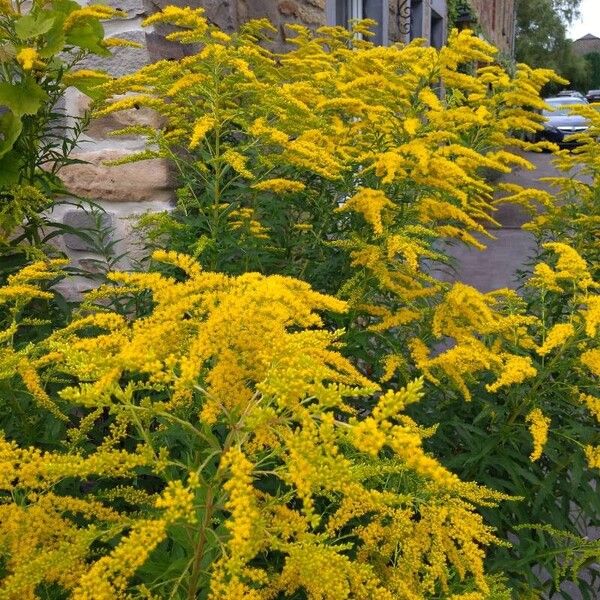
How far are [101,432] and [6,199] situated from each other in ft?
3.01

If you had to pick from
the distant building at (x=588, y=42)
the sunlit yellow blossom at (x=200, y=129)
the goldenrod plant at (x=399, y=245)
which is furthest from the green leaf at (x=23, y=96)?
A: the distant building at (x=588, y=42)

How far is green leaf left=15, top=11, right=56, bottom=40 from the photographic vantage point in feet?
7.04

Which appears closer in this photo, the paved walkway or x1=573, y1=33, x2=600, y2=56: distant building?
the paved walkway

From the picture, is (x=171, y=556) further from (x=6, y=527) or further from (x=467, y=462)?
(x=467, y=462)

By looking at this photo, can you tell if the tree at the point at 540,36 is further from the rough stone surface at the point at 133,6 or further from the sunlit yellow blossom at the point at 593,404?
the sunlit yellow blossom at the point at 593,404

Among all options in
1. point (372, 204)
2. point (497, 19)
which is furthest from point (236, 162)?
point (497, 19)

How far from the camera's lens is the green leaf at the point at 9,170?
222 centimetres

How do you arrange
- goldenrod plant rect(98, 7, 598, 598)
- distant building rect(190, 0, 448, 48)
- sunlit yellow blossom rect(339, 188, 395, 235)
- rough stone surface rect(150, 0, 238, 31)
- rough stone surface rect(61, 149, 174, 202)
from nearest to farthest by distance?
goldenrod plant rect(98, 7, 598, 598) → sunlit yellow blossom rect(339, 188, 395, 235) → rough stone surface rect(61, 149, 174, 202) → rough stone surface rect(150, 0, 238, 31) → distant building rect(190, 0, 448, 48)

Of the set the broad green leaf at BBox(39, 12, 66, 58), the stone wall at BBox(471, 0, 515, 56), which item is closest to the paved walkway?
the stone wall at BBox(471, 0, 515, 56)

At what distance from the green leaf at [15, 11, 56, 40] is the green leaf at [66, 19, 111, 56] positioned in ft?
0.43

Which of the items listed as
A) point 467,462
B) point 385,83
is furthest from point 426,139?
point 467,462

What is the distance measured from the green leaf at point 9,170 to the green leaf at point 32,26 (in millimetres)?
392

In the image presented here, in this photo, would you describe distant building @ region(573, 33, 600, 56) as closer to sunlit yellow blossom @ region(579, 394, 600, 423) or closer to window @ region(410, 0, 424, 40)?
window @ region(410, 0, 424, 40)

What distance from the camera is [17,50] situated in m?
2.24
